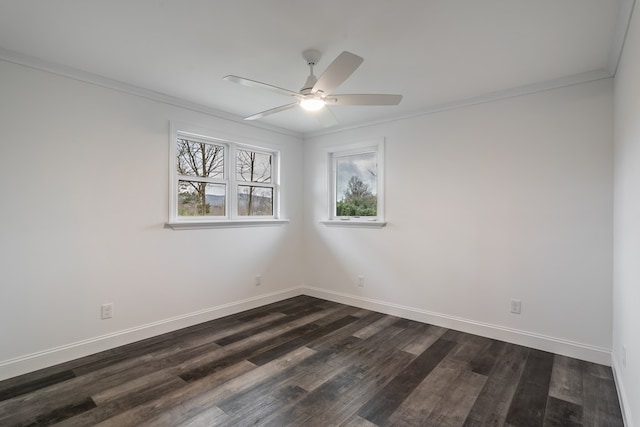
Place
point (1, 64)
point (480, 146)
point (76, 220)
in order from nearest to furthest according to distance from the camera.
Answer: point (1, 64)
point (76, 220)
point (480, 146)

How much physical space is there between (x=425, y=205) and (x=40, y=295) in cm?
367

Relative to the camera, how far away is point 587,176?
2.71 meters

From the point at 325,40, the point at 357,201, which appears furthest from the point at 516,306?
the point at 325,40

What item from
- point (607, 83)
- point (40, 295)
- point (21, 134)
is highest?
point (607, 83)

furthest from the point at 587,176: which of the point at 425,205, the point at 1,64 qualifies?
the point at 1,64

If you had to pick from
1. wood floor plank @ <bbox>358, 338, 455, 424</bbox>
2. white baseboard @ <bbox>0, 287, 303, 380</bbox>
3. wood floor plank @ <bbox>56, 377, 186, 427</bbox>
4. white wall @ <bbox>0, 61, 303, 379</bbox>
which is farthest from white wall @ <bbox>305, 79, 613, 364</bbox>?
wood floor plank @ <bbox>56, 377, 186, 427</bbox>

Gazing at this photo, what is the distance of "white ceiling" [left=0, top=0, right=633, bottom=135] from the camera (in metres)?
1.88

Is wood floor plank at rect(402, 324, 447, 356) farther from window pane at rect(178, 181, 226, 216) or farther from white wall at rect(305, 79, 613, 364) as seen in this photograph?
window pane at rect(178, 181, 226, 216)

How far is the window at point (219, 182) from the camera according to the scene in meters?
3.55

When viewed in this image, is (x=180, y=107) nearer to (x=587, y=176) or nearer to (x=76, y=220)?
(x=76, y=220)

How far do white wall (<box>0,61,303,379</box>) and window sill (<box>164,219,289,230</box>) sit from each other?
0.24 feet

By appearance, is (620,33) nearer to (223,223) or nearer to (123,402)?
(223,223)

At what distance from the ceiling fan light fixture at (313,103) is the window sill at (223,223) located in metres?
1.91

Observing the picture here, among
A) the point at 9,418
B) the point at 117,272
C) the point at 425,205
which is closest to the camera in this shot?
the point at 9,418
